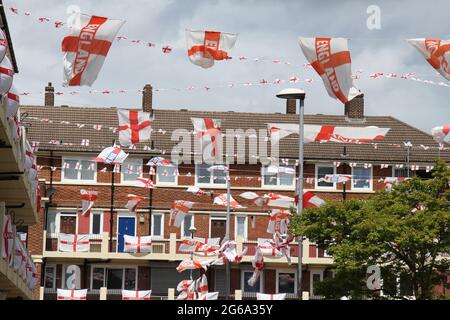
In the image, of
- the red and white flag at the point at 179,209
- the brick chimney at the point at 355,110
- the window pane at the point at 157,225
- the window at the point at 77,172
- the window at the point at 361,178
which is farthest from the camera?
the brick chimney at the point at 355,110

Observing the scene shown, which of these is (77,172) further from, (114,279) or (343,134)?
(343,134)

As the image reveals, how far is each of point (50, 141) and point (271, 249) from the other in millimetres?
17113

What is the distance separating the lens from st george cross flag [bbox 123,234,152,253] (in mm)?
62344

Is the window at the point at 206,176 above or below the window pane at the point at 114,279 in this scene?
above

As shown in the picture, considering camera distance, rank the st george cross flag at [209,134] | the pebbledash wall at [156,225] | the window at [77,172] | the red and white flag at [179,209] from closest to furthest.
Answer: the st george cross flag at [209,134], the red and white flag at [179,209], the pebbledash wall at [156,225], the window at [77,172]

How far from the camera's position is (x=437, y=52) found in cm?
3056

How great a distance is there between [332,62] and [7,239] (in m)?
9.12

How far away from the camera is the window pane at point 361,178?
233ft

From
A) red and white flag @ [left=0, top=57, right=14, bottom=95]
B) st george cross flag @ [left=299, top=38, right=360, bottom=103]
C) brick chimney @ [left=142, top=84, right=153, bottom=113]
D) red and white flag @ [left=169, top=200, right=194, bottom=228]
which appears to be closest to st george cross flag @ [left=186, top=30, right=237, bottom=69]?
st george cross flag @ [left=299, top=38, right=360, bottom=103]

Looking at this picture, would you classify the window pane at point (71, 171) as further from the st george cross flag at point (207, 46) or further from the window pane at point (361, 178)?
the st george cross flag at point (207, 46)

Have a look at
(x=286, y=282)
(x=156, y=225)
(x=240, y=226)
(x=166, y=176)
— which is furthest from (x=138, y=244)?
(x=286, y=282)

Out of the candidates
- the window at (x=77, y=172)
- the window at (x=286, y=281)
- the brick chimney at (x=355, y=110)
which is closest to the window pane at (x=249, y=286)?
the window at (x=286, y=281)

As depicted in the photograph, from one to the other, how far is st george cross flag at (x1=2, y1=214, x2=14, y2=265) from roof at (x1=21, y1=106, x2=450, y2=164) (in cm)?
3861

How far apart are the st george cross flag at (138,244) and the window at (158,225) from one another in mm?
7004
